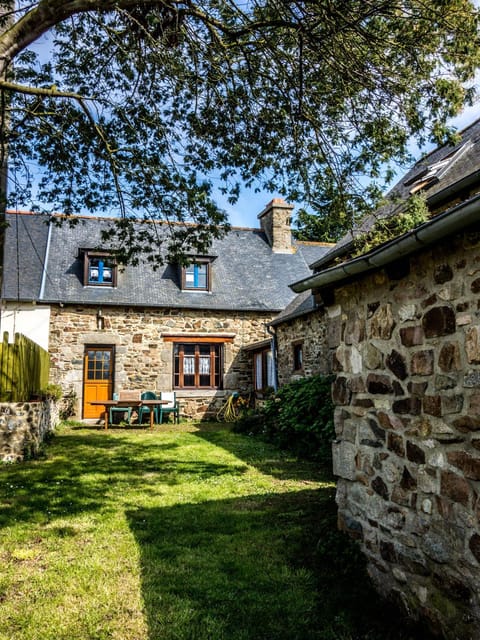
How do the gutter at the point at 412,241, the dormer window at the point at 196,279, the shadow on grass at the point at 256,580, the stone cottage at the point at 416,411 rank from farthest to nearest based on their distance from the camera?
the dormer window at the point at 196,279, the shadow on grass at the point at 256,580, the stone cottage at the point at 416,411, the gutter at the point at 412,241

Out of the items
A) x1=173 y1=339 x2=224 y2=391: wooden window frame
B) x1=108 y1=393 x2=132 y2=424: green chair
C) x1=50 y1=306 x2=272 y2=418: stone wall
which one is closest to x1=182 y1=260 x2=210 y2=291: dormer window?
x1=50 y1=306 x2=272 y2=418: stone wall

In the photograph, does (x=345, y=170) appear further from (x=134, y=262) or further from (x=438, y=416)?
(x=438, y=416)

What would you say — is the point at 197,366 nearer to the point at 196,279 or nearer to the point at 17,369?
the point at 196,279

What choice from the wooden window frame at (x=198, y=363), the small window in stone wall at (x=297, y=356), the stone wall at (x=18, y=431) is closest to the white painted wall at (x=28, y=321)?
the wooden window frame at (x=198, y=363)

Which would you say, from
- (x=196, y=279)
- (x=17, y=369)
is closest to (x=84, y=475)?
(x=17, y=369)

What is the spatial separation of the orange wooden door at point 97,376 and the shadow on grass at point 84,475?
4.75m

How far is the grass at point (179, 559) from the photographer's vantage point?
307cm

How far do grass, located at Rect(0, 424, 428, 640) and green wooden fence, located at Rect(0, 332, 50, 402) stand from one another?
1.59 m

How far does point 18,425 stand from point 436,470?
7.32m

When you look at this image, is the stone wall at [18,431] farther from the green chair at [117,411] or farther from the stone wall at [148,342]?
the stone wall at [148,342]

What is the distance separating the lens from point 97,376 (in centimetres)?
1521

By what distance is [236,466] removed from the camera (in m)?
7.80

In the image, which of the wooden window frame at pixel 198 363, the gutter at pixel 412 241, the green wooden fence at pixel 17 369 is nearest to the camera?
the gutter at pixel 412 241

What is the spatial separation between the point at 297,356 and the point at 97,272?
698 cm
